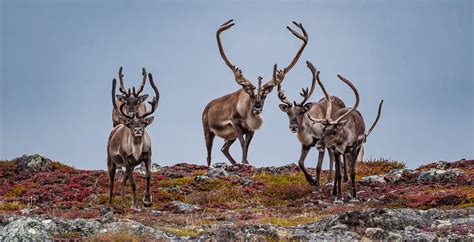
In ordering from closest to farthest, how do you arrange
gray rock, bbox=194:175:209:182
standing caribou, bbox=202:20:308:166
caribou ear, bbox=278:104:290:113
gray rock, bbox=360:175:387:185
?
1. caribou ear, bbox=278:104:290:113
2. gray rock, bbox=360:175:387:185
3. gray rock, bbox=194:175:209:182
4. standing caribou, bbox=202:20:308:166

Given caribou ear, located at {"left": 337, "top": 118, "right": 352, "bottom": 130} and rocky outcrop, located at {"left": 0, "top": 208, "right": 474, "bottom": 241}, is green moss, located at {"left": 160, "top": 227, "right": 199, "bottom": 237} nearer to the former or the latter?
rocky outcrop, located at {"left": 0, "top": 208, "right": 474, "bottom": 241}

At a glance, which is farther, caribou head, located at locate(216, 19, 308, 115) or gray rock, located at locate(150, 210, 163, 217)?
caribou head, located at locate(216, 19, 308, 115)

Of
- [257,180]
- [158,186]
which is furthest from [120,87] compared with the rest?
[257,180]

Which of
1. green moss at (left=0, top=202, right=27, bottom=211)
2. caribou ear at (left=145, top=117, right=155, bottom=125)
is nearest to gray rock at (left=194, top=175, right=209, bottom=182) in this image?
green moss at (left=0, top=202, right=27, bottom=211)

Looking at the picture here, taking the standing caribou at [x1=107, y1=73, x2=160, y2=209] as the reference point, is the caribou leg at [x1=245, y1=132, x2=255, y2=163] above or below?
above

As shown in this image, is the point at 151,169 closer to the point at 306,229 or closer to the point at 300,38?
the point at 300,38

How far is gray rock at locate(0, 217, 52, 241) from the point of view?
47.2 ft

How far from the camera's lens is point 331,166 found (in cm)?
2447

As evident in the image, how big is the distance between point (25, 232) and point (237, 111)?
1495 cm

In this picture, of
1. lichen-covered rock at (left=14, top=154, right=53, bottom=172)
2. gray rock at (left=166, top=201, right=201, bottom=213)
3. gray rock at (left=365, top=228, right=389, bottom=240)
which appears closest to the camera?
gray rock at (left=365, top=228, right=389, bottom=240)

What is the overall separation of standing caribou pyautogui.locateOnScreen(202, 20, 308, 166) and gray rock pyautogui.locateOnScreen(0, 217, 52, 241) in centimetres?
1351

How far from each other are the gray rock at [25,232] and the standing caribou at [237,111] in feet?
44.3

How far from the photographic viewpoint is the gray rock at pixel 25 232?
1439cm

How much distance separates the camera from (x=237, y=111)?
2883 centimetres
